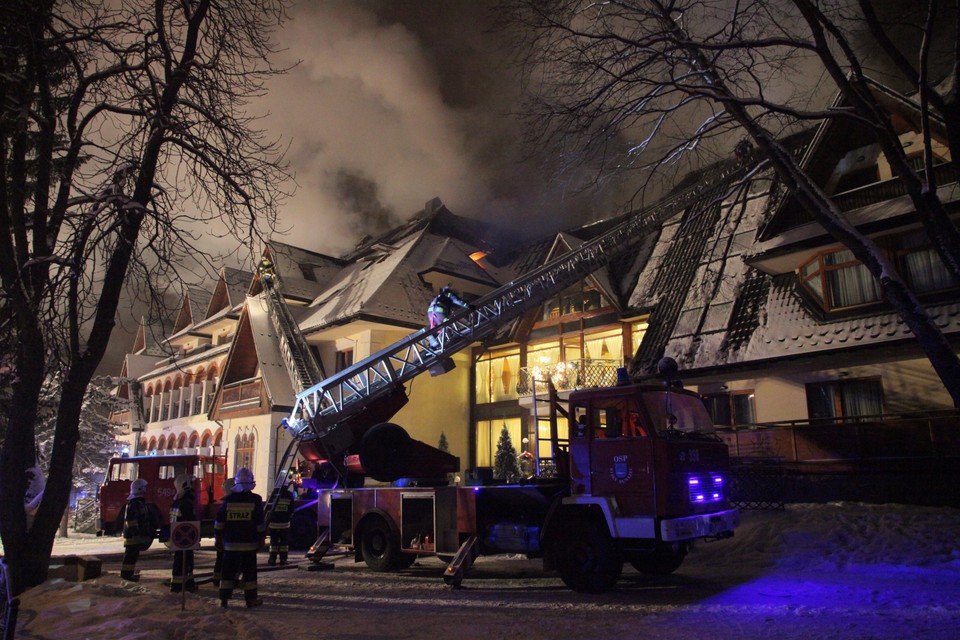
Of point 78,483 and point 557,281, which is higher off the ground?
point 557,281

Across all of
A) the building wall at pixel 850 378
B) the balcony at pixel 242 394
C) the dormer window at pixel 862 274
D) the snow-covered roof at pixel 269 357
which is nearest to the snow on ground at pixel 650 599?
the building wall at pixel 850 378

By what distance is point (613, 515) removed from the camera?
8352 mm

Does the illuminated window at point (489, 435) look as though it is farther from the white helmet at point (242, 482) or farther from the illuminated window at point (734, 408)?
the white helmet at point (242, 482)

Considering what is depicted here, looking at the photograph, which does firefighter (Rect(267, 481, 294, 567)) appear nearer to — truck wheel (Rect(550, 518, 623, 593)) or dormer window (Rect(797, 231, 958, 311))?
truck wheel (Rect(550, 518, 623, 593))

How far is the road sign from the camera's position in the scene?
313 inches

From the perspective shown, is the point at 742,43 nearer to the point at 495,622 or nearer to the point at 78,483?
the point at 495,622

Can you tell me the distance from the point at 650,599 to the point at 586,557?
1.02m

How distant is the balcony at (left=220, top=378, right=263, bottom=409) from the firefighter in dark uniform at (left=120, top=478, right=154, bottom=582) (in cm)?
1401

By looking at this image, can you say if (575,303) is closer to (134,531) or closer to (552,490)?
(552,490)

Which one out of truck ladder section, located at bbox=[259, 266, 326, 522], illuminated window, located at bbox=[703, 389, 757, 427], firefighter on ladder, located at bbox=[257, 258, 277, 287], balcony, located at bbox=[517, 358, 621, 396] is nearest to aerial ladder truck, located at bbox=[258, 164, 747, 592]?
illuminated window, located at bbox=[703, 389, 757, 427]

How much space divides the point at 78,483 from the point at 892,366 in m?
29.0

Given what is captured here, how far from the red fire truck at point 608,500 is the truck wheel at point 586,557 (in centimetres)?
1

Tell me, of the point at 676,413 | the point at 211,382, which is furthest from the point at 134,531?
the point at 211,382

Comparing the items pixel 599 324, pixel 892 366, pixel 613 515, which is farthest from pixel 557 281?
pixel 613 515
